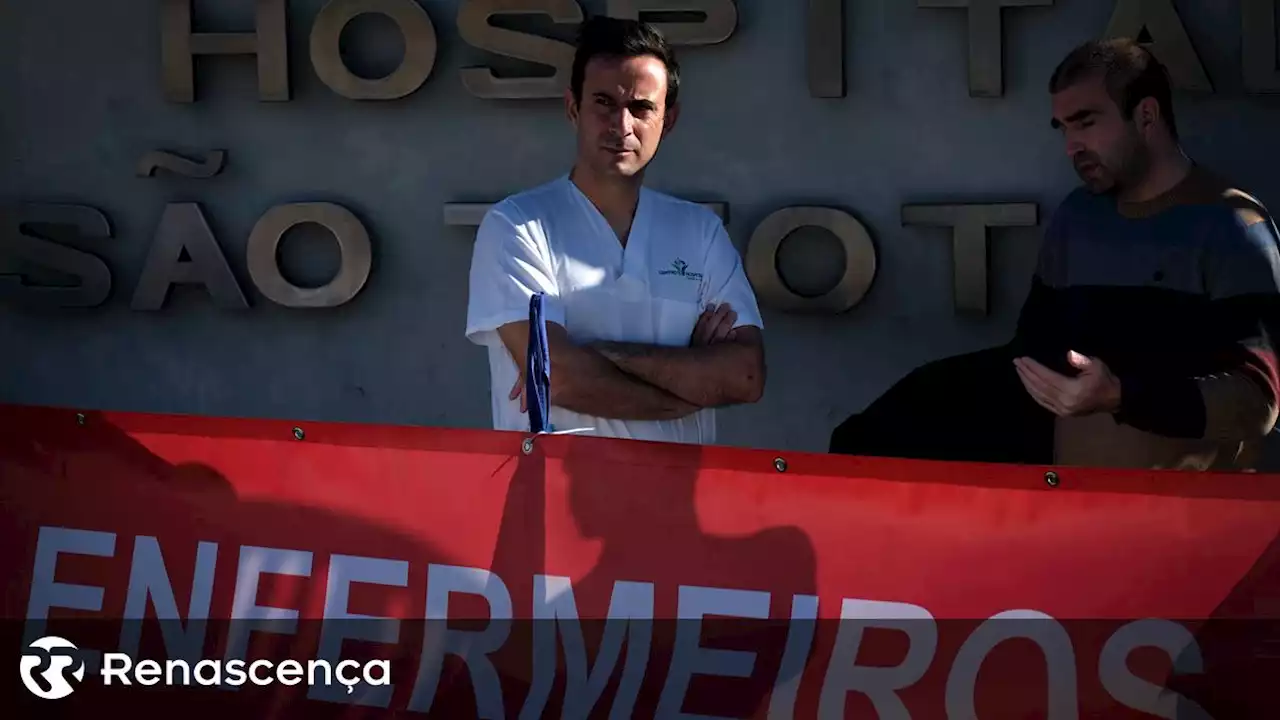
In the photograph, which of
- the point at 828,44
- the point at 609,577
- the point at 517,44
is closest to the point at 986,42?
the point at 828,44

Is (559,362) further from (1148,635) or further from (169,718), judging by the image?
(1148,635)

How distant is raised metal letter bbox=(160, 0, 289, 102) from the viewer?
5250 mm

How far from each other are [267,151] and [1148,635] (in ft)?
12.4

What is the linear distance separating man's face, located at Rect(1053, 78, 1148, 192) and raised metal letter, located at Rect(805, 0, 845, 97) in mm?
1309

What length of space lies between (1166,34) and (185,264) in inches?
127

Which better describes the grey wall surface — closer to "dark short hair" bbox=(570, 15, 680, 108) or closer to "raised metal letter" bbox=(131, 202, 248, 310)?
"raised metal letter" bbox=(131, 202, 248, 310)

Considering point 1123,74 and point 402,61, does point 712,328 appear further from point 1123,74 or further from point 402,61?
point 402,61

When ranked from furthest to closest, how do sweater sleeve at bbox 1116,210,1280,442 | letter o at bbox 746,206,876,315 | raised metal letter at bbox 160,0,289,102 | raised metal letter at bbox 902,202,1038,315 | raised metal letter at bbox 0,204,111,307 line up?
raised metal letter at bbox 0,204,111,307, raised metal letter at bbox 160,0,289,102, letter o at bbox 746,206,876,315, raised metal letter at bbox 902,202,1038,315, sweater sleeve at bbox 1116,210,1280,442

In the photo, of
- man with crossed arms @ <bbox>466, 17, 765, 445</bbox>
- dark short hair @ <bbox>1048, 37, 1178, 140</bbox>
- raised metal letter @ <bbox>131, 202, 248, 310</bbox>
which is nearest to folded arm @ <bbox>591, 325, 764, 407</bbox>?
man with crossed arms @ <bbox>466, 17, 765, 445</bbox>

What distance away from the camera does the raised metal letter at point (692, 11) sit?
495 cm

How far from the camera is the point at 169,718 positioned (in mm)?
2680

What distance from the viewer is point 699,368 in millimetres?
3082

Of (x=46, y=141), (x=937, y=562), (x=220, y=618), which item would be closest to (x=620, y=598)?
(x=937, y=562)

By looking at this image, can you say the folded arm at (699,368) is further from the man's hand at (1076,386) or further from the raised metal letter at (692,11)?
the raised metal letter at (692,11)
